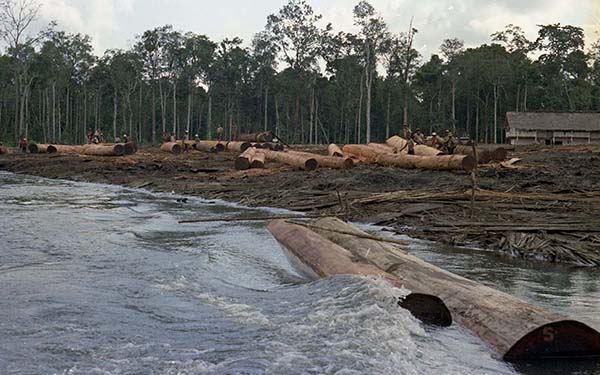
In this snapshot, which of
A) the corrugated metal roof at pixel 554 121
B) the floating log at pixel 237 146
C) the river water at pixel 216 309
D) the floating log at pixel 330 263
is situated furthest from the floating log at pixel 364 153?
the corrugated metal roof at pixel 554 121

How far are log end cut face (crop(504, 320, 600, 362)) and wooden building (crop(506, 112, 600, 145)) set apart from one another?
4573 centimetres

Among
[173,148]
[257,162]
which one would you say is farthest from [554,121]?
[257,162]

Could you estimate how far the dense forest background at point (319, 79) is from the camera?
6494 cm

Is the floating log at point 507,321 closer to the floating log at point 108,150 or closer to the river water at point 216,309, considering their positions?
the river water at point 216,309

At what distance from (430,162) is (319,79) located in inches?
1924

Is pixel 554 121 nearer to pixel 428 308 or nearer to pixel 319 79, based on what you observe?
pixel 319 79

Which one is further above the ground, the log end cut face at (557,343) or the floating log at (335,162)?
the floating log at (335,162)

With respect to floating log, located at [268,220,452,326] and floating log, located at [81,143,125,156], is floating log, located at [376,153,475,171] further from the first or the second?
floating log, located at [81,143,125,156]

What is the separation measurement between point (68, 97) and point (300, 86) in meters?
26.6

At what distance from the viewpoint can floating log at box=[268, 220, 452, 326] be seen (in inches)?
237

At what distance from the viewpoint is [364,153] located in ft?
89.4

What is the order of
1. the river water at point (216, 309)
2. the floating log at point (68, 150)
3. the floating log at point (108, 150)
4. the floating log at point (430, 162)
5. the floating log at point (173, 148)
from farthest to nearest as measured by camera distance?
the floating log at point (173, 148) < the floating log at point (68, 150) < the floating log at point (108, 150) < the floating log at point (430, 162) < the river water at point (216, 309)

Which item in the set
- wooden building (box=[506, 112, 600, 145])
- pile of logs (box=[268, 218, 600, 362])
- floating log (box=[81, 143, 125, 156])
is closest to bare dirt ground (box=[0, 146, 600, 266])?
pile of logs (box=[268, 218, 600, 362])

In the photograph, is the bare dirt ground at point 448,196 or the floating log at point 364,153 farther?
the floating log at point 364,153
